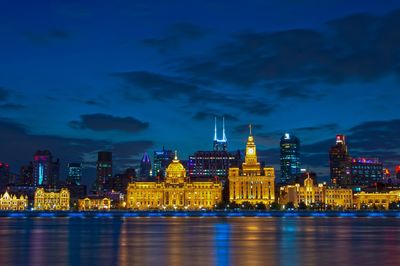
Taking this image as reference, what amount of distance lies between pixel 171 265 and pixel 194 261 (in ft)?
11.2

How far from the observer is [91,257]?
55.4m

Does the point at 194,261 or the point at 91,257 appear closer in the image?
the point at 194,261

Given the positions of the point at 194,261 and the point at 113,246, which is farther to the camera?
the point at 113,246

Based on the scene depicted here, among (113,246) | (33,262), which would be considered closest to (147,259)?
(33,262)

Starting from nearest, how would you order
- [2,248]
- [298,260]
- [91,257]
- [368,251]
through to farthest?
[298,260], [91,257], [368,251], [2,248]

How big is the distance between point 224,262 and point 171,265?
4.44 metres

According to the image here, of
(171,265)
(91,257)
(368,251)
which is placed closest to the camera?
(171,265)

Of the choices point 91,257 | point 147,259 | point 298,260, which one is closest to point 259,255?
point 298,260

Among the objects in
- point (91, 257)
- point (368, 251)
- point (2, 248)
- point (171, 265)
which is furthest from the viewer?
point (2, 248)

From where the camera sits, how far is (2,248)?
64.5 meters

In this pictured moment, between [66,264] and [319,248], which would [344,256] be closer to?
[319,248]

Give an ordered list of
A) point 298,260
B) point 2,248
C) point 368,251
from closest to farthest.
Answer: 1. point 298,260
2. point 368,251
3. point 2,248

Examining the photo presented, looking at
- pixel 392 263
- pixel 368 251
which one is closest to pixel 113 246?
pixel 368 251

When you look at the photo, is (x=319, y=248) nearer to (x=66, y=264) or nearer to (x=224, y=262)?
(x=224, y=262)
